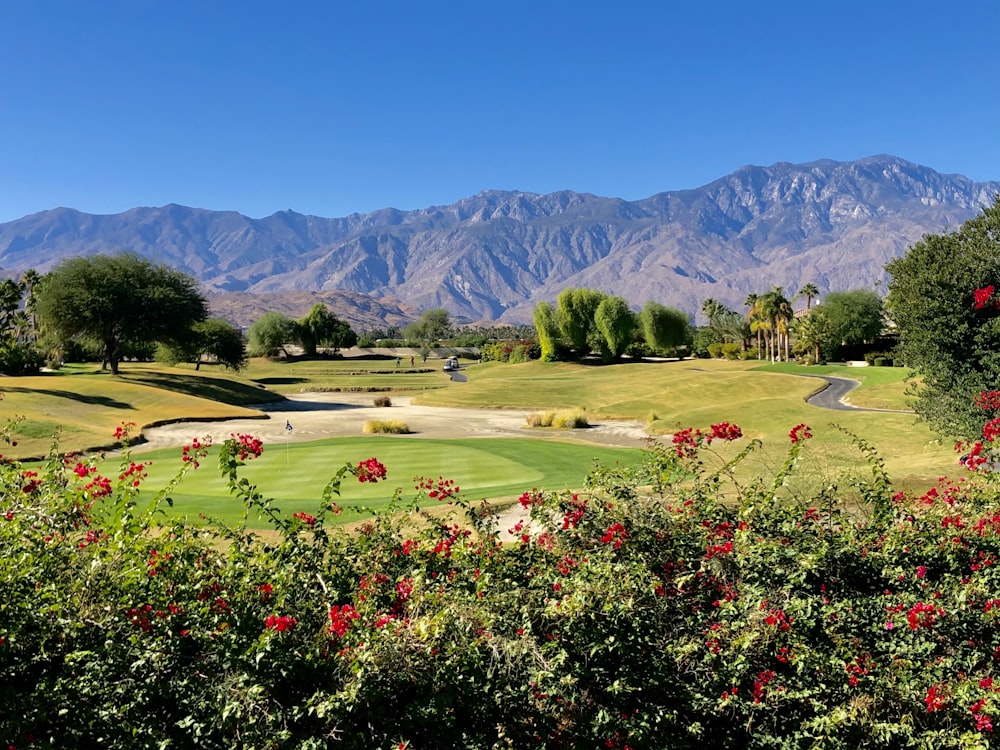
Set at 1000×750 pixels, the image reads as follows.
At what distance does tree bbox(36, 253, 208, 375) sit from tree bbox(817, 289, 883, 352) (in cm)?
8395

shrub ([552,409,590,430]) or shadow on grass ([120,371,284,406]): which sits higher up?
shadow on grass ([120,371,284,406])

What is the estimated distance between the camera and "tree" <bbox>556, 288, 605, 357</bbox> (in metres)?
108

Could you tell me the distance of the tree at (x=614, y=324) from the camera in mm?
105000

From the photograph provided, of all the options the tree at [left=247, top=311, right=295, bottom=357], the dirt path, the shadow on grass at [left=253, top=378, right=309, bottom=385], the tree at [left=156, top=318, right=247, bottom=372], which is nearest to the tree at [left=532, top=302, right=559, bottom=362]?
the shadow on grass at [left=253, top=378, right=309, bottom=385]

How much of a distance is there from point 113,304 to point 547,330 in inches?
2488

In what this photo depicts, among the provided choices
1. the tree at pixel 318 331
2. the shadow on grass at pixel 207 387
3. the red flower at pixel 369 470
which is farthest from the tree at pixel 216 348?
the red flower at pixel 369 470

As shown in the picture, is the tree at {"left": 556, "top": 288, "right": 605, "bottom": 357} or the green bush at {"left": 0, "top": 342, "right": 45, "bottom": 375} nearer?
the green bush at {"left": 0, "top": 342, "right": 45, "bottom": 375}

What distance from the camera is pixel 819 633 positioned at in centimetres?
678

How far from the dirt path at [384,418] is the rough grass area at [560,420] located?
83 centimetres

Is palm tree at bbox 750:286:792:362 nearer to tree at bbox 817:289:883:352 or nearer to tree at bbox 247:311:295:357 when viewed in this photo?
tree at bbox 817:289:883:352

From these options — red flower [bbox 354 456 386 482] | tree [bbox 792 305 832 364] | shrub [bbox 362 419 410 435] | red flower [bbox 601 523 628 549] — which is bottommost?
shrub [bbox 362 419 410 435]

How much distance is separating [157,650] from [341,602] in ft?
6.68

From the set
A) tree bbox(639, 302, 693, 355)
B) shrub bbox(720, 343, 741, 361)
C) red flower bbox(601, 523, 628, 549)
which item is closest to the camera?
red flower bbox(601, 523, 628, 549)

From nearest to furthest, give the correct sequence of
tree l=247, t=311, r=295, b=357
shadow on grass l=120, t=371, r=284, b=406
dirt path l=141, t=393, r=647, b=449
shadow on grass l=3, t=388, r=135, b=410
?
dirt path l=141, t=393, r=647, b=449
shadow on grass l=3, t=388, r=135, b=410
shadow on grass l=120, t=371, r=284, b=406
tree l=247, t=311, r=295, b=357
